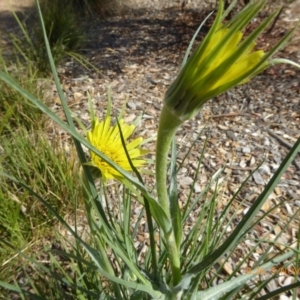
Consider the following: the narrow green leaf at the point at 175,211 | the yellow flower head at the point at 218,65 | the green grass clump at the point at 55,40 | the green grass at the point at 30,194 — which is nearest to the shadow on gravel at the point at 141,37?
the green grass clump at the point at 55,40

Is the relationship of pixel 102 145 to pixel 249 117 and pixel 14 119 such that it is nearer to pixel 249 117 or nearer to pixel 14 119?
pixel 14 119

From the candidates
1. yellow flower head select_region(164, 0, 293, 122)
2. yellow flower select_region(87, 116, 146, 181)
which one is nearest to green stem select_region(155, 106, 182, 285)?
yellow flower head select_region(164, 0, 293, 122)

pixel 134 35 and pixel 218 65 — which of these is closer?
pixel 218 65

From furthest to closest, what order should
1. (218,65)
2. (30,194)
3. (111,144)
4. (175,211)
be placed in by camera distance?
(30,194), (111,144), (175,211), (218,65)

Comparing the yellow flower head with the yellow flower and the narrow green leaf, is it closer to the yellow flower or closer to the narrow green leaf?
the narrow green leaf

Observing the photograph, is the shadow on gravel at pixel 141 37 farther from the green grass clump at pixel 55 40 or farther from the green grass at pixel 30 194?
the green grass at pixel 30 194

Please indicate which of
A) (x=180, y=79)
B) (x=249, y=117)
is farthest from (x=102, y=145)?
(x=249, y=117)

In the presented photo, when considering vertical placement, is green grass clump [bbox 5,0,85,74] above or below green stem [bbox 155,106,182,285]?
below

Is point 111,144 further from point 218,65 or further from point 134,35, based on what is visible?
point 134,35

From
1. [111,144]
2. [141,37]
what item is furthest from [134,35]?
[111,144]
